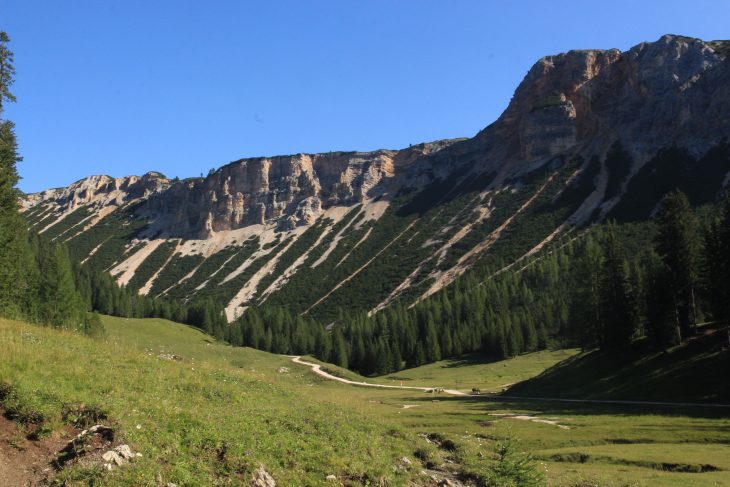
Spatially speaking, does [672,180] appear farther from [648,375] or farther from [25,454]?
[25,454]

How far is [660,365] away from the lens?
153ft

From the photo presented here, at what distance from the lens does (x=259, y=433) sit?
14.8 meters

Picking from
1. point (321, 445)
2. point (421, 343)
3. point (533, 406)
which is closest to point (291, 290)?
point (421, 343)

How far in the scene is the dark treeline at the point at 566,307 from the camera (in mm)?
51031

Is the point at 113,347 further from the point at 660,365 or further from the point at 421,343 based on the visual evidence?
the point at 421,343

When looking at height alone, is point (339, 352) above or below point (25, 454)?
below

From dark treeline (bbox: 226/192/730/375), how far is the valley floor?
19428 mm

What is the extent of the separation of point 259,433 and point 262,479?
99.6 inches

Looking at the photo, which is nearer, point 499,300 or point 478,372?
point 478,372

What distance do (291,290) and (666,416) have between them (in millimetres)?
172469

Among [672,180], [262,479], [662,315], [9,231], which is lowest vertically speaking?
[662,315]

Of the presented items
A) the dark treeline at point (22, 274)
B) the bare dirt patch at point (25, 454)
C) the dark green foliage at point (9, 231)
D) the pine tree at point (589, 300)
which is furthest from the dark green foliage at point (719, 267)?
the dark green foliage at point (9, 231)

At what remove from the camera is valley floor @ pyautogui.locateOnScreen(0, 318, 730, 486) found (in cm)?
1190

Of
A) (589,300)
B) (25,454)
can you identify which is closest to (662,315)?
(589,300)
